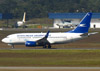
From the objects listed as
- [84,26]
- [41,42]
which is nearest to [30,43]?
[41,42]

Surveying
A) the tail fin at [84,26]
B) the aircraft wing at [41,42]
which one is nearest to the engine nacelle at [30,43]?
the aircraft wing at [41,42]

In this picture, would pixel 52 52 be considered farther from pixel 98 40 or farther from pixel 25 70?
pixel 98 40

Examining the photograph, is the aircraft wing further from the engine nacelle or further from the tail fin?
the tail fin

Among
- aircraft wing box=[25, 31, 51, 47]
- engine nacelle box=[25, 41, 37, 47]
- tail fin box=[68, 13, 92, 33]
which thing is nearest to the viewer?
engine nacelle box=[25, 41, 37, 47]

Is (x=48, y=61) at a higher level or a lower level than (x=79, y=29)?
lower

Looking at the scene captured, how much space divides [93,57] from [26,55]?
34.7 feet

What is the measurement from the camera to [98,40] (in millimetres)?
100125

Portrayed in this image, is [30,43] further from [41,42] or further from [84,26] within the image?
[84,26]

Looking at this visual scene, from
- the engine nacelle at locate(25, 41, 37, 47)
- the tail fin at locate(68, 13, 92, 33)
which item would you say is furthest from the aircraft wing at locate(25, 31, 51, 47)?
the tail fin at locate(68, 13, 92, 33)

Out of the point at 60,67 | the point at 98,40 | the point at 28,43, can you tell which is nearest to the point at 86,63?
the point at 60,67

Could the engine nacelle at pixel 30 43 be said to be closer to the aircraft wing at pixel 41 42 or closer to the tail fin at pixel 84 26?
the aircraft wing at pixel 41 42

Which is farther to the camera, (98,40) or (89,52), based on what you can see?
(98,40)

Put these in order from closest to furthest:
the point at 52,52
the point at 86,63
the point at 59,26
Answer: the point at 86,63
the point at 52,52
the point at 59,26

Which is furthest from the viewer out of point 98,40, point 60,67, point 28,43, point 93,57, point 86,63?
point 98,40
